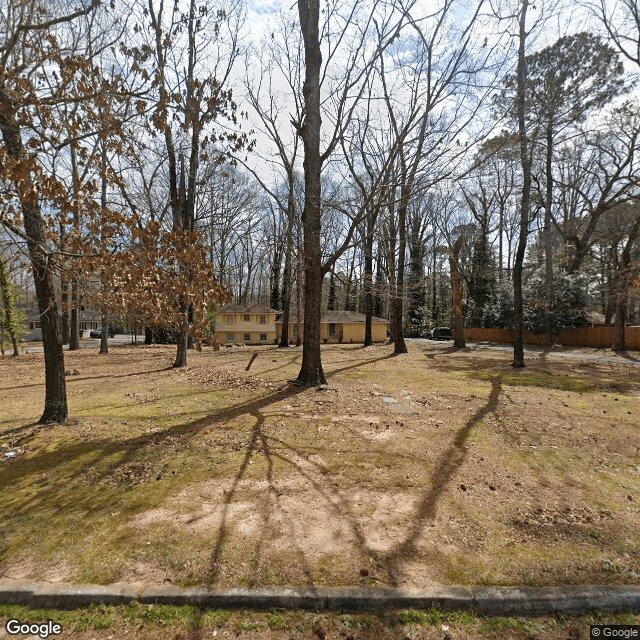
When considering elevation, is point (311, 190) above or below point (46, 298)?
above

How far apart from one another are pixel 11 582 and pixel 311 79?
10.2m

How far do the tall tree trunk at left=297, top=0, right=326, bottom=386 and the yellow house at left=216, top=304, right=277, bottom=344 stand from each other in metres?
26.9

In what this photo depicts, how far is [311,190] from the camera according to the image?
907 centimetres

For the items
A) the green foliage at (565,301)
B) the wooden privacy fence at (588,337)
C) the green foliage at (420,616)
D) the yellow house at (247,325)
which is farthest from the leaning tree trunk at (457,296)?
the green foliage at (420,616)

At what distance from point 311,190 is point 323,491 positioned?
280 inches

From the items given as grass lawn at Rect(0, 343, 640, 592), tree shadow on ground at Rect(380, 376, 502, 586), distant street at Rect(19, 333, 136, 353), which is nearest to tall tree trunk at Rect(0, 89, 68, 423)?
grass lawn at Rect(0, 343, 640, 592)

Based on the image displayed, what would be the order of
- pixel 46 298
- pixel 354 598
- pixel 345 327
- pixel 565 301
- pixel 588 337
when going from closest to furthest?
pixel 354 598 < pixel 46 298 < pixel 565 301 < pixel 588 337 < pixel 345 327

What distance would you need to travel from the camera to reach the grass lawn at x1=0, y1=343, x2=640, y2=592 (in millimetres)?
2906

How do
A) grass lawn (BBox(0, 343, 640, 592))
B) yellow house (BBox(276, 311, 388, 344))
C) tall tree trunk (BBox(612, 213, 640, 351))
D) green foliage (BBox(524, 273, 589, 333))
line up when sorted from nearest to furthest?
grass lawn (BBox(0, 343, 640, 592)) < tall tree trunk (BBox(612, 213, 640, 351)) < green foliage (BBox(524, 273, 589, 333)) < yellow house (BBox(276, 311, 388, 344))

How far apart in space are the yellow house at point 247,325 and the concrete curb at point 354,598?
3372cm

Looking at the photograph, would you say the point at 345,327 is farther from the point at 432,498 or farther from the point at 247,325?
the point at 432,498

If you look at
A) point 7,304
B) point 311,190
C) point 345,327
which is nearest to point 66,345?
point 7,304

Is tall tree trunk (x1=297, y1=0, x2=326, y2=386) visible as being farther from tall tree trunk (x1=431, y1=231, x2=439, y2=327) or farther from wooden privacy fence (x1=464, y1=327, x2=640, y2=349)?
tall tree trunk (x1=431, y1=231, x2=439, y2=327)

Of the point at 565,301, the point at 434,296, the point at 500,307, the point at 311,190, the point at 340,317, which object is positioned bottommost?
the point at 340,317
